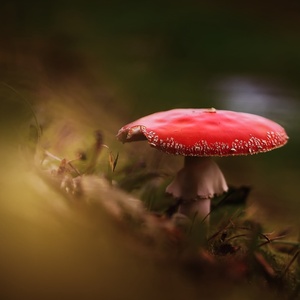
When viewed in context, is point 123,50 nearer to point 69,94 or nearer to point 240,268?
point 69,94

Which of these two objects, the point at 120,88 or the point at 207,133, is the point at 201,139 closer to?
the point at 207,133

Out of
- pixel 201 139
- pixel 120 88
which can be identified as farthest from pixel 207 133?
pixel 120 88

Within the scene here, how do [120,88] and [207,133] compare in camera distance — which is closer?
[207,133]
